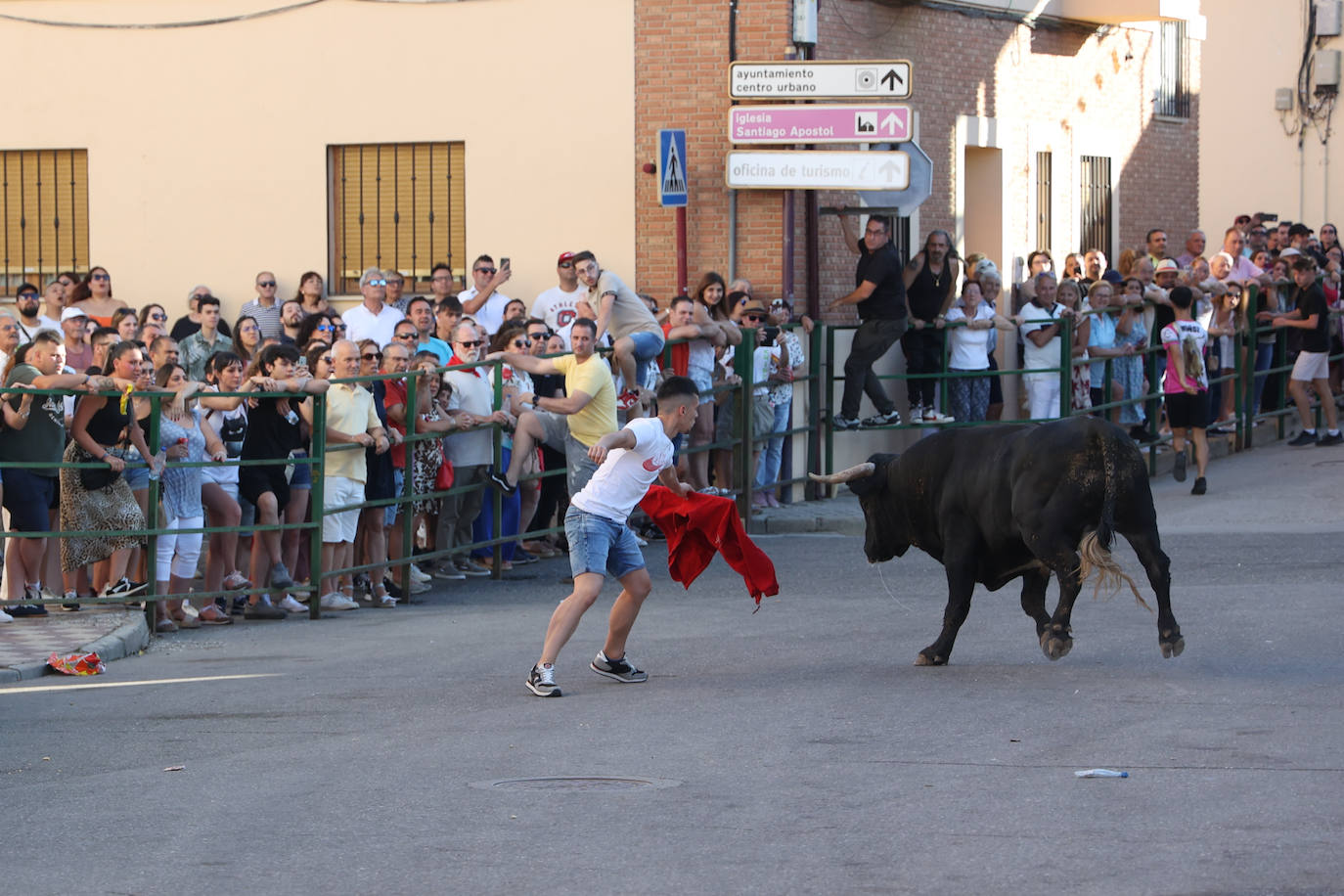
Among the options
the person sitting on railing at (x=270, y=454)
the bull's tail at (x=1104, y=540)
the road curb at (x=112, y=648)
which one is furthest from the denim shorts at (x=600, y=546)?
the person sitting on railing at (x=270, y=454)

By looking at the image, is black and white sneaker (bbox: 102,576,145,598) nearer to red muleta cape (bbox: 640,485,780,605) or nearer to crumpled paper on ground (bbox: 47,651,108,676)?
crumpled paper on ground (bbox: 47,651,108,676)

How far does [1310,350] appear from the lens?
20922mm

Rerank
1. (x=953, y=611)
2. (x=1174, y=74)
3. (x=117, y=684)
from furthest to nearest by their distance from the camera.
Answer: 1. (x=1174, y=74)
2. (x=117, y=684)
3. (x=953, y=611)

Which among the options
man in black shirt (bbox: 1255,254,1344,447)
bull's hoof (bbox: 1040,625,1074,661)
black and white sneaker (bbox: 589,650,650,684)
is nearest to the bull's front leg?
bull's hoof (bbox: 1040,625,1074,661)

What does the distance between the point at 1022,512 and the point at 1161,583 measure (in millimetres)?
755

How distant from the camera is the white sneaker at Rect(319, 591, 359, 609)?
13219 mm

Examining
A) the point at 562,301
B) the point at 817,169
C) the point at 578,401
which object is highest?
the point at 817,169

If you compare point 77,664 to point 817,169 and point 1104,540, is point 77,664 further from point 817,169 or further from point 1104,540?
point 817,169

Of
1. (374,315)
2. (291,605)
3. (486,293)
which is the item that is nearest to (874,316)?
(486,293)

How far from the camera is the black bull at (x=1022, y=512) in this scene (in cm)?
967

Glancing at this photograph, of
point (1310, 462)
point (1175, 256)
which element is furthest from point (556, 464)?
point (1175, 256)

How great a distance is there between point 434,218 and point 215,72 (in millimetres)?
2745

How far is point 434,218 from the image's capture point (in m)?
20.1

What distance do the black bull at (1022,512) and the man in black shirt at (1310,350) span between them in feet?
37.0
